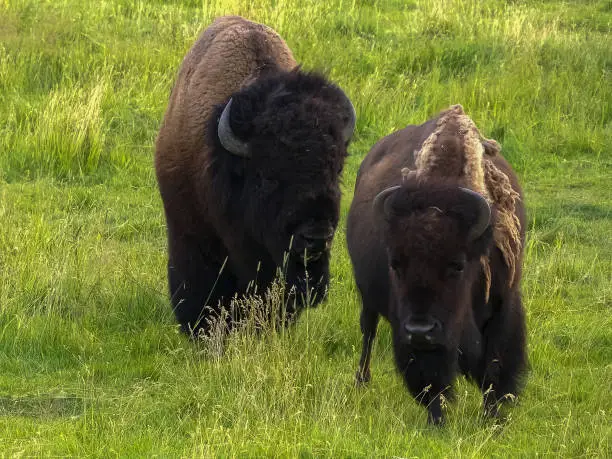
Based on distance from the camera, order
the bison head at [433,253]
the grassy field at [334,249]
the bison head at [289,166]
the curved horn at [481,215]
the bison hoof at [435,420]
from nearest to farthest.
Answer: the bison head at [433,253]
the curved horn at [481,215]
the grassy field at [334,249]
the bison hoof at [435,420]
the bison head at [289,166]

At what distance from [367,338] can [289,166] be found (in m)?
1.26

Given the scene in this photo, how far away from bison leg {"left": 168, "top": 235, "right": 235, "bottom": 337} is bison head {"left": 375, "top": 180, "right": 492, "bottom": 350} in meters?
1.90

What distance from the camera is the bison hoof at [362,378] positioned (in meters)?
6.32

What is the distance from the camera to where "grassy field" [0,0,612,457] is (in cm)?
548

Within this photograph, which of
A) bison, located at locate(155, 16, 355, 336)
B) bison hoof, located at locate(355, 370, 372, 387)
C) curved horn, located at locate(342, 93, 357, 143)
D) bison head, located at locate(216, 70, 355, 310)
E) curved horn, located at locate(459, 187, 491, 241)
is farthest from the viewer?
curved horn, located at locate(342, 93, 357, 143)

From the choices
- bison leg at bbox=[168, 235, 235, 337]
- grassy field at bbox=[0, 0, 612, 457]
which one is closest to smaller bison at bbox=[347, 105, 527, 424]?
grassy field at bbox=[0, 0, 612, 457]

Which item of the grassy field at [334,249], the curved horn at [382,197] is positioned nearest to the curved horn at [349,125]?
the curved horn at [382,197]

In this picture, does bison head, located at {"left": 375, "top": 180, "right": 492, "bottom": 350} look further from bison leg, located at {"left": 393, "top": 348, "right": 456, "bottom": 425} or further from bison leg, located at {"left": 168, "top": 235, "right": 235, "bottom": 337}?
bison leg, located at {"left": 168, "top": 235, "right": 235, "bottom": 337}

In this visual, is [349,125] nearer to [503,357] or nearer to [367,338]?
[367,338]

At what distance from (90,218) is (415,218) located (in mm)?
4874

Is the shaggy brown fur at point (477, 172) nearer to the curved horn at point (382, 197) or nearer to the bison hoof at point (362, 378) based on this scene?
the curved horn at point (382, 197)

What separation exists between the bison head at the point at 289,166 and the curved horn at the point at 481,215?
0.89 m

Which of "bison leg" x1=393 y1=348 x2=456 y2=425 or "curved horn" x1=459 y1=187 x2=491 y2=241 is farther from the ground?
"curved horn" x1=459 y1=187 x2=491 y2=241

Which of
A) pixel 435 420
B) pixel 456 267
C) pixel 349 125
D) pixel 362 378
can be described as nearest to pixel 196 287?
pixel 362 378
